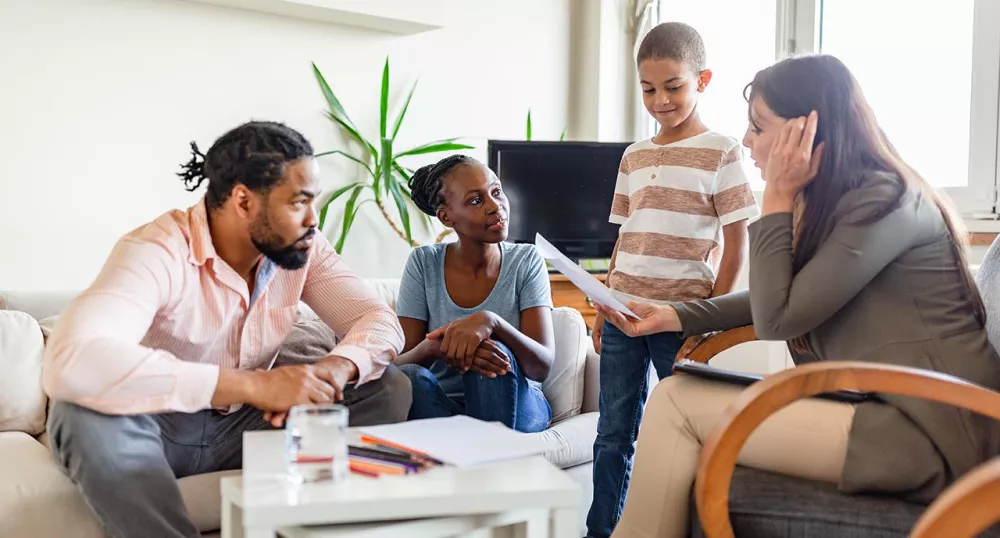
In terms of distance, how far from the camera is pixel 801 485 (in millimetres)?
1425

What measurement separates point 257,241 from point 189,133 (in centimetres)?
188

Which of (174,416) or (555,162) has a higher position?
(555,162)

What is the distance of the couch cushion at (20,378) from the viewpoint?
2.07 m

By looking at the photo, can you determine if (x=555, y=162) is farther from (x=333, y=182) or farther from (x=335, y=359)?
(x=335, y=359)

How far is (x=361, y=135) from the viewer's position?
3.90m

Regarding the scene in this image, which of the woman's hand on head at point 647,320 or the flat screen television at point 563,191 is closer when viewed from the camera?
the woman's hand on head at point 647,320

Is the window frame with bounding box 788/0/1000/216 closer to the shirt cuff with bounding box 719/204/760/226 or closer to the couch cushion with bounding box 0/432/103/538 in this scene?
the shirt cuff with bounding box 719/204/760/226

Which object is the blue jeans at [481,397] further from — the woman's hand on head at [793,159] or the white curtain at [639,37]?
the white curtain at [639,37]

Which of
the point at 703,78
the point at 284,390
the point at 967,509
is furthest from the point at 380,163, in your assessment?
the point at 967,509

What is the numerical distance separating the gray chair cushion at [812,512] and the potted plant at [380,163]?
250 centimetres

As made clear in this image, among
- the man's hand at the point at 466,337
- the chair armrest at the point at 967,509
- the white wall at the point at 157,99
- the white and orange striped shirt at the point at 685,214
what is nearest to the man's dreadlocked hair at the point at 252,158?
the man's hand at the point at 466,337

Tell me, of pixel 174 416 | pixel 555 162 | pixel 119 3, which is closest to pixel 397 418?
pixel 174 416

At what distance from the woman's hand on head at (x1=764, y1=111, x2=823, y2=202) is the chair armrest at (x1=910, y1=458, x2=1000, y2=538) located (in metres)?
0.70

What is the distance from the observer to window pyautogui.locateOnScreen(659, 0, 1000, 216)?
3014 mm
